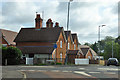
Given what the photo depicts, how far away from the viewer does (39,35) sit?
48.1m

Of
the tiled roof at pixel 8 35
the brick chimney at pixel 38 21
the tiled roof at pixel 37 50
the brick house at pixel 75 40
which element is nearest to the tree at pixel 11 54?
the tiled roof at pixel 37 50

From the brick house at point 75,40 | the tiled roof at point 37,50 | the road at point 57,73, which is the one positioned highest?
the brick house at point 75,40

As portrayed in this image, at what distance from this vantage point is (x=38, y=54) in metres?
44.2

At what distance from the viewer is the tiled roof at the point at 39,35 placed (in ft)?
153

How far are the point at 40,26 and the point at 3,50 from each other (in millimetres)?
14873

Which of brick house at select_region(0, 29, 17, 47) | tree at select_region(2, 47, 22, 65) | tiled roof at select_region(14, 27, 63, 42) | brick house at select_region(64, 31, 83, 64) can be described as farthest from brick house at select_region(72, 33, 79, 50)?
tree at select_region(2, 47, 22, 65)

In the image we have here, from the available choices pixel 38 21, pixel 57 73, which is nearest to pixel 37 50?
pixel 38 21

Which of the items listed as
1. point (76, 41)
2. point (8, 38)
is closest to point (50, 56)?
point (8, 38)

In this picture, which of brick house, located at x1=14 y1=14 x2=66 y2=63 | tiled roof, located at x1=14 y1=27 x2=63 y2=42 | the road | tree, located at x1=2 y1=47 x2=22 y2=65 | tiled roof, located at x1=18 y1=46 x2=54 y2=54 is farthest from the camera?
tiled roof, located at x1=14 y1=27 x2=63 y2=42

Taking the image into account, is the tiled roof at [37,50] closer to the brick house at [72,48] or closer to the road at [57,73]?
the brick house at [72,48]

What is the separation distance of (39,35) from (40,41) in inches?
76.8

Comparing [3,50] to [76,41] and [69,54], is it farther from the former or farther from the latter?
[76,41]

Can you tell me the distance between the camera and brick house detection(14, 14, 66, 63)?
145ft

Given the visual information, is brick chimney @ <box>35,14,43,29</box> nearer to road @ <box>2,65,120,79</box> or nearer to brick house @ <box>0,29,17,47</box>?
brick house @ <box>0,29,17,47</box>
